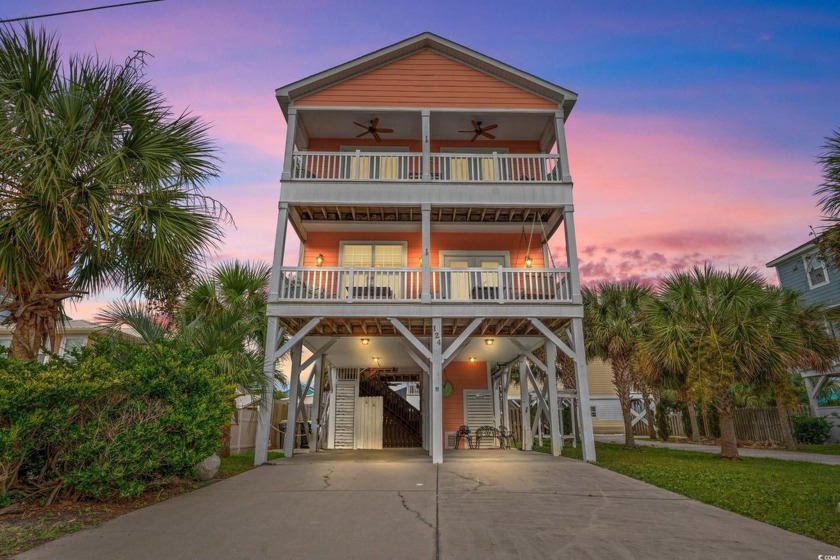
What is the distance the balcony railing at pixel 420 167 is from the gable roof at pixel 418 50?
1.80 meters

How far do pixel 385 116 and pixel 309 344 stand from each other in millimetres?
7487

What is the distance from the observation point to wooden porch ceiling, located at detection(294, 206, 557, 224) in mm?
12602

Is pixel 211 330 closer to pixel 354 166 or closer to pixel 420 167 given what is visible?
pixel 354 166

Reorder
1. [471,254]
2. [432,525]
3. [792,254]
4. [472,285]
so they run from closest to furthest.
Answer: [432,525]
[472,285]
[471,254]
[792,254]

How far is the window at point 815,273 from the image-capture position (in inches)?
733

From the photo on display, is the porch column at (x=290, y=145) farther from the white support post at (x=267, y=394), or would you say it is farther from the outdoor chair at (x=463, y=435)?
the outdoor chair at (x=463, y=435)

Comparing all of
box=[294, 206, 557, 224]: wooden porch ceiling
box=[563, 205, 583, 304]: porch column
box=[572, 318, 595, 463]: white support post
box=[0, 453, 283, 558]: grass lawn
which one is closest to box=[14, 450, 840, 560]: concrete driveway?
box=[0, 453, 283, 558]: grass lawn

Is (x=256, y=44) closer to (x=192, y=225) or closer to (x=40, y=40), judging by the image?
(x=40, y=40)

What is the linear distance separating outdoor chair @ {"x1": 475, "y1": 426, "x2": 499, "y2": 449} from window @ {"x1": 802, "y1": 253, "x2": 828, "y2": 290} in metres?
15.8

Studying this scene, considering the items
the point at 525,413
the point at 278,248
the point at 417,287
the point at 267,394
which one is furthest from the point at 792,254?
the point at 267,394

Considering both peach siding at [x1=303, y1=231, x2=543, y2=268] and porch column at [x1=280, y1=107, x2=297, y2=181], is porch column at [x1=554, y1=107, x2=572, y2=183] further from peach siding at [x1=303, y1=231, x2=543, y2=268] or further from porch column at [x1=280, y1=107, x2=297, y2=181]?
porch column at [x1=280, y1=107, x2=297, y2=181]

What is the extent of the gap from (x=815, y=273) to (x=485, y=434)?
56.1 feet

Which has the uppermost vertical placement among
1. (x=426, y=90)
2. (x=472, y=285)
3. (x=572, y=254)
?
(x=426, y=90)

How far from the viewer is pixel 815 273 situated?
1920 cm
